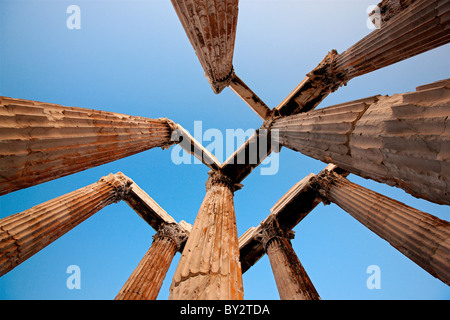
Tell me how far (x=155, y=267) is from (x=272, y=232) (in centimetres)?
606

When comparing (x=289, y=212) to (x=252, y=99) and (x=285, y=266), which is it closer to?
(x=285, y=266)

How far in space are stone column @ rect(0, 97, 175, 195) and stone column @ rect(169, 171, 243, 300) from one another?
10.5ft

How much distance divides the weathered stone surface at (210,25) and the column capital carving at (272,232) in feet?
28.9

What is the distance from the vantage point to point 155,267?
29.2ft

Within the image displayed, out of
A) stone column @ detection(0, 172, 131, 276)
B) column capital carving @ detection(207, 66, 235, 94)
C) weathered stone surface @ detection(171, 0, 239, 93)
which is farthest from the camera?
column capital carving @ detection(207, 66, 235, 94)

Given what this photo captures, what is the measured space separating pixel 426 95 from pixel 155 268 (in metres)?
10.2

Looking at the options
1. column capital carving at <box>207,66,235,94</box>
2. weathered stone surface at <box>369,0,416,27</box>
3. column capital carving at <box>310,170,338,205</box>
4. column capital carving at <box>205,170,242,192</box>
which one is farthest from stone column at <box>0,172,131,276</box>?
weathered stone surface at <box>369,0,416,27</box>

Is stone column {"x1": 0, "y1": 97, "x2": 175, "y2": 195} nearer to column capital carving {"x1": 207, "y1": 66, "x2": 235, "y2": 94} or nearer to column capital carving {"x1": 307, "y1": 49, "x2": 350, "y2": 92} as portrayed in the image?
column capital carving {"x1": 207, "y1": 66, "x2": 235, "y2": 94}

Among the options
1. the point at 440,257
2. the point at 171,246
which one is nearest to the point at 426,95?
the point at 440,257

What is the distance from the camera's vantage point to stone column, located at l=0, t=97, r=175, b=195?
3.16m

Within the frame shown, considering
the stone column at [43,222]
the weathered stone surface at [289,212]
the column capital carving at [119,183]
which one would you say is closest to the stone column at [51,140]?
the stone column at [43,222]

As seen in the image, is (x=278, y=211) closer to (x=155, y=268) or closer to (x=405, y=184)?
(x=155, y=268)

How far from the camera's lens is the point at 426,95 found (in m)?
2.32

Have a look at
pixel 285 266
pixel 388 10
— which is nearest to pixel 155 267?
pixel 285 266
